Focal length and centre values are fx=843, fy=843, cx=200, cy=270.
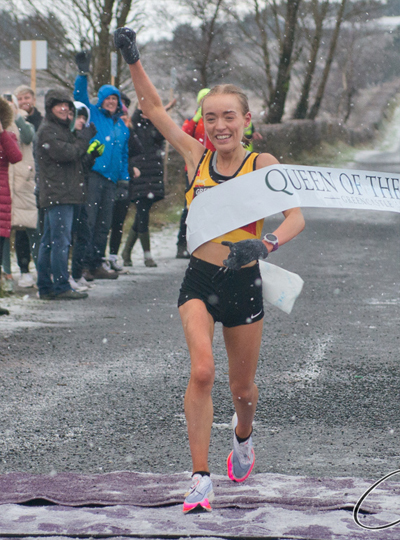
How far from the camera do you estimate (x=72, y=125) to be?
8945mm

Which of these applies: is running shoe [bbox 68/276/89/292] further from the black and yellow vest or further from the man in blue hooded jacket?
the black and yellow vest

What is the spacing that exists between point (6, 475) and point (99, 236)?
6513 millimetres

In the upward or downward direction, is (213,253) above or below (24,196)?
above

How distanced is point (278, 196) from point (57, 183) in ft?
17.1

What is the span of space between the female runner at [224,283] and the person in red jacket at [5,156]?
416cm

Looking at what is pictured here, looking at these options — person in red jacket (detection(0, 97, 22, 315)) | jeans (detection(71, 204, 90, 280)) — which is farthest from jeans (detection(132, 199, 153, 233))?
person in red jacket (detection(0, 97, 22, 315))

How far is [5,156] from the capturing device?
8125 millimetres

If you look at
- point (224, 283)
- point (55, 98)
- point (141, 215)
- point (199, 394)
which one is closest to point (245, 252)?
point (224, 283)

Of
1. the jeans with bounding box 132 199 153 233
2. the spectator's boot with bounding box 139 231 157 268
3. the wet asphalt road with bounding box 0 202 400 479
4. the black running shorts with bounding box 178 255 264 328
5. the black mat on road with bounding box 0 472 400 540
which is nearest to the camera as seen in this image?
the black mat on road with bounding box 0 472 400 540

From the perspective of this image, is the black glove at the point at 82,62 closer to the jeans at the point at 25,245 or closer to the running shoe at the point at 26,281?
the jeans at the point at 25,245

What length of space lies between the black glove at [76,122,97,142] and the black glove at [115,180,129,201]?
132 cm

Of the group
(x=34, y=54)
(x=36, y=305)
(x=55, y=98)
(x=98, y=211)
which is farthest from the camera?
(x=34, y=54)

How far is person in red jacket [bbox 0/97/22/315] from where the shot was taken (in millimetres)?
8078

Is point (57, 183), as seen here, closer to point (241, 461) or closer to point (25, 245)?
point (25, 245)
